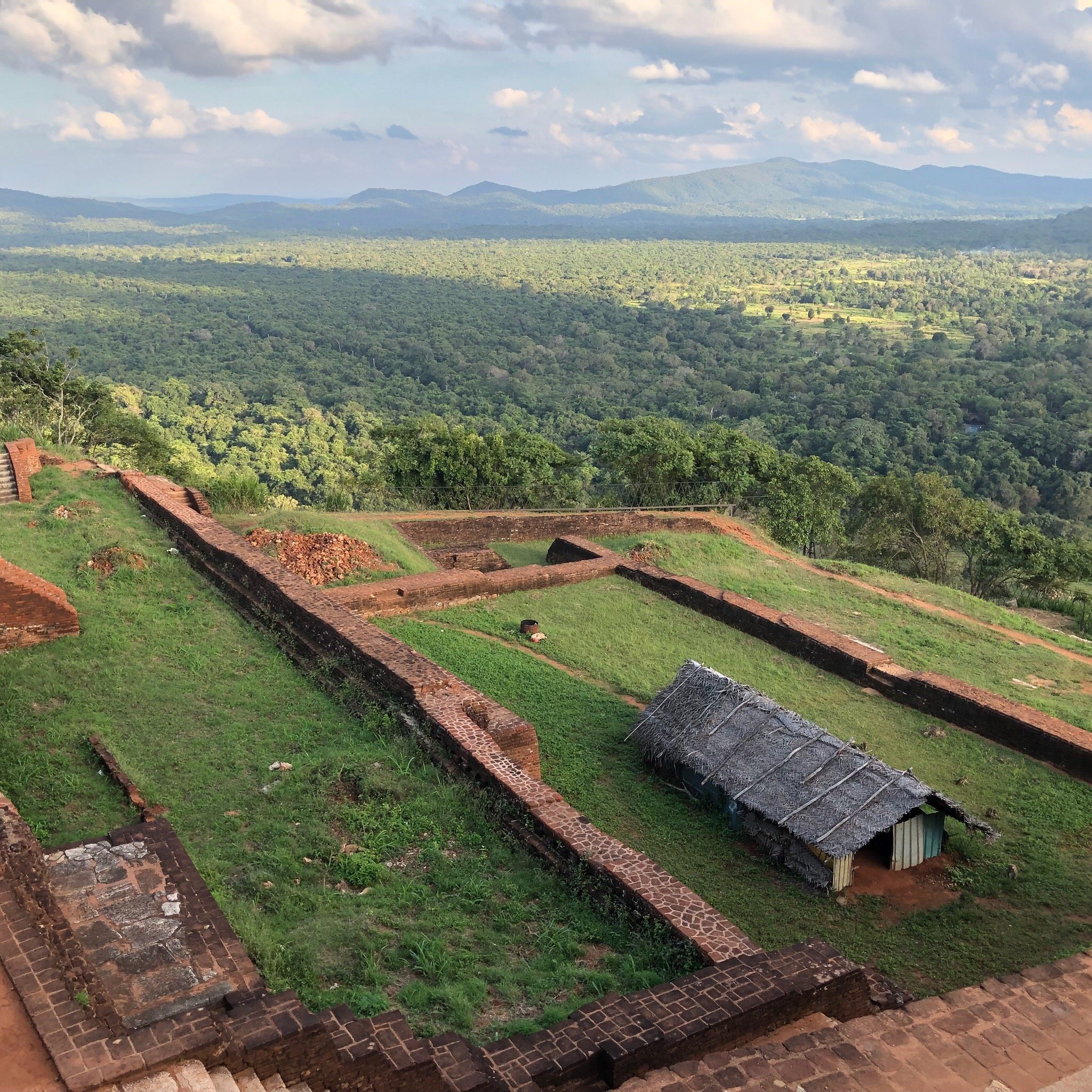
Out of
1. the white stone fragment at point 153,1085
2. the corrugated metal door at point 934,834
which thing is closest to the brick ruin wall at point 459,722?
the corrugated metal door at point 934,834

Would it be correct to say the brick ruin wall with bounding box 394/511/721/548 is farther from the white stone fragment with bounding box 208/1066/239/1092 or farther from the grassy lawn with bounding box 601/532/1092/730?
the white stone fragment with bounding box 208/1066/239/1092

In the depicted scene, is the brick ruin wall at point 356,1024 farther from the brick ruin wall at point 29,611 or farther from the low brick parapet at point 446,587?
the low brick parapet at point 446,587

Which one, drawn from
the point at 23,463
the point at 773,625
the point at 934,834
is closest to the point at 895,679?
the point at 773,625

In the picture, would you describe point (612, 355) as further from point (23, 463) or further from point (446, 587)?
point (446, 587)

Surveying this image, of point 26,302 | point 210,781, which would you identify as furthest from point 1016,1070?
point 26,302

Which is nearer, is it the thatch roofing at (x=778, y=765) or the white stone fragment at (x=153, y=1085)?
the white stone fragment at (x=153, y=1085)

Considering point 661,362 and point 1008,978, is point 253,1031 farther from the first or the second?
point 661,362
